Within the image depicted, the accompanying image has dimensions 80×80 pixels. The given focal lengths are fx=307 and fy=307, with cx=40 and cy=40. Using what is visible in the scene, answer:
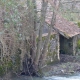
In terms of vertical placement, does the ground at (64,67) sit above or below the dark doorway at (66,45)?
below

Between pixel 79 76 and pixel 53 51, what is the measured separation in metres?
2.68

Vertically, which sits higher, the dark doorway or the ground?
the dark doorway

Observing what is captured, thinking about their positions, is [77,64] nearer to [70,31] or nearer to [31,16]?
[70,31]

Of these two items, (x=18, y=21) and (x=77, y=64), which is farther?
(x=77, y=64)

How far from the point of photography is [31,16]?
47.7ft

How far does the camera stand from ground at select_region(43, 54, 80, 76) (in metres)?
16.6

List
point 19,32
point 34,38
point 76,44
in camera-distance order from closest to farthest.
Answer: point 19,32, point 34,38, point 76,44

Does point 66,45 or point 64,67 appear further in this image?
point 66,45

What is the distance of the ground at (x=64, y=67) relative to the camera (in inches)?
655

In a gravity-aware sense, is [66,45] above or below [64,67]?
above

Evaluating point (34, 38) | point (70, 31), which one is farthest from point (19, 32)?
point (70, 31)

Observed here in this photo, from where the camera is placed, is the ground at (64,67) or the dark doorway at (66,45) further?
the dark doorway at (66,45)

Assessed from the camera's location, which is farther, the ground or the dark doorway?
the dark doorway

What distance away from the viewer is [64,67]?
681 inches
